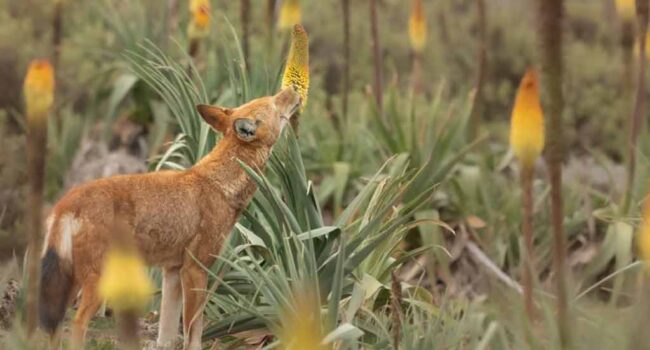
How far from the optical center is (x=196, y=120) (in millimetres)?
7316

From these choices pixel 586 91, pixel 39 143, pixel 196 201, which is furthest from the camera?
pixel 586 91

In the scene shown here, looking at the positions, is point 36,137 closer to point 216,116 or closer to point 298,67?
point 216,116

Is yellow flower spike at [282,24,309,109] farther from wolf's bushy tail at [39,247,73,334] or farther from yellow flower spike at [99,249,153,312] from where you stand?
yellow flower spike at [99,249,153,312]

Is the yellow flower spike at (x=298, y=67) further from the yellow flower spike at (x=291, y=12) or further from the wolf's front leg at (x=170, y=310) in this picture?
the yellow flower spike at (x=291, y=12)

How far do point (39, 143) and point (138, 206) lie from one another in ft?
4.87

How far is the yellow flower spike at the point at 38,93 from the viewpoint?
4.28 m

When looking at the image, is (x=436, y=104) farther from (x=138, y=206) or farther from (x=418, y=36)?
(x=138, y=206)

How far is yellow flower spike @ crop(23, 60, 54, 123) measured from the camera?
14.0 feet

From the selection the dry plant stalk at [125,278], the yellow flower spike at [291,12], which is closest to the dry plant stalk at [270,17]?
the yellow flower spike at [291,12]

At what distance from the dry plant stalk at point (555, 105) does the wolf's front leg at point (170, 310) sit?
1.74 m

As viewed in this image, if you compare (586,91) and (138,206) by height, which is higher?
(138,206)

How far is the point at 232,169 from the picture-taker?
19.4 feet

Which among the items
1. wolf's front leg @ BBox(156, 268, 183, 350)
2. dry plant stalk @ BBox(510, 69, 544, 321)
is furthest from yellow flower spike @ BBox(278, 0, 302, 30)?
dry plant stalk @ BBox(510, 69, 544, 321)

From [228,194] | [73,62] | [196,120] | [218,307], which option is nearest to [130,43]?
[73,62]
